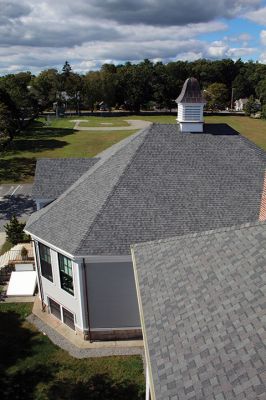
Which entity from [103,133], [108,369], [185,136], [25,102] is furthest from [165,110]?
[108,369]

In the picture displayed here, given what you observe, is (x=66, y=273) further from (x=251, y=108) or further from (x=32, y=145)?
(x=251, y=108)

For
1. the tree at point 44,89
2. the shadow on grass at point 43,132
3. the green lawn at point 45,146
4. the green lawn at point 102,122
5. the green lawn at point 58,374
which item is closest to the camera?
the green lawn at point 58,374

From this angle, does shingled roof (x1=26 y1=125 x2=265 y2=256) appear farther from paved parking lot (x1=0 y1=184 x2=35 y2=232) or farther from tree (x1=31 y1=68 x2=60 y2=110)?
tree (x1=31 y1=68 x2=60 y2=110)

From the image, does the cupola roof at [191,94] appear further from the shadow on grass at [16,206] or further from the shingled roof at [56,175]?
the shadow on grass at [16,206]

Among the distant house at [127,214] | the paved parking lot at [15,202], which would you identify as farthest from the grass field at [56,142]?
the distant house at [127,214]

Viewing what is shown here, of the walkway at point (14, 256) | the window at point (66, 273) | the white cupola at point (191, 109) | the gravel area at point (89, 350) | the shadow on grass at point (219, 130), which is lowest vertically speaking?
the gravel area at point (89, 350)

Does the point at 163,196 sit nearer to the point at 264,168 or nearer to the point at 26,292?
the point at 264,168
